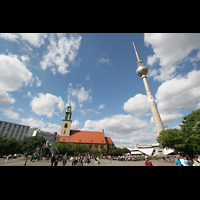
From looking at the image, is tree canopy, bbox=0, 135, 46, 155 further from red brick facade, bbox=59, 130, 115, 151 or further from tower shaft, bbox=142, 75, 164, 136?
tower shaft, bbox=142, 75, 164, 136

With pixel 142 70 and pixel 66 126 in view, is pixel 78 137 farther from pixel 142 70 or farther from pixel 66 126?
pixel 142 70

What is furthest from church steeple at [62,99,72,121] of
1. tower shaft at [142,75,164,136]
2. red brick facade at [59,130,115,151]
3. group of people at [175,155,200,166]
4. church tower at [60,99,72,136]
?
group of people at [175,155,200,166]

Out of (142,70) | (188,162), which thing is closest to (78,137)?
(142,70)

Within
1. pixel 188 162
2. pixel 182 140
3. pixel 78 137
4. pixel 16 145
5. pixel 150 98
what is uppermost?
pixel 150 98

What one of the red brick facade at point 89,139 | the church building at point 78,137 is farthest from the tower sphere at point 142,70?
the red brick facade at point 89,139

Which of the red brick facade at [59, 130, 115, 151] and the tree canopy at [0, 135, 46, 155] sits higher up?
the red brick facade at [59, 130, 115, 151]

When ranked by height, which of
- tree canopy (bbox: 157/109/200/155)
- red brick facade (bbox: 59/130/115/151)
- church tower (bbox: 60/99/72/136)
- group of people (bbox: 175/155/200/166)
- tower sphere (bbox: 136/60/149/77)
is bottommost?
group of people (bbox: 175/155/200/166)
